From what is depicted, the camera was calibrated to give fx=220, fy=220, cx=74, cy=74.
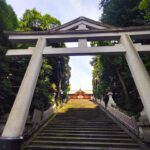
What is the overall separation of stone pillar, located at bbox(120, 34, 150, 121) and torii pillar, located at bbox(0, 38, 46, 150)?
282 centimetres

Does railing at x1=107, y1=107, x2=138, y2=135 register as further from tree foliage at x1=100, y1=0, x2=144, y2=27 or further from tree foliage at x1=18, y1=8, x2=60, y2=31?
tree foliage at x1=18, y1=8, x2=60, y2=31

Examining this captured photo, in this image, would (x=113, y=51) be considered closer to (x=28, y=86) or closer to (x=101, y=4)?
(x=28, y=86)

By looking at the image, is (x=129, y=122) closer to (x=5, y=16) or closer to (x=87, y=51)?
(x=87, y=51)

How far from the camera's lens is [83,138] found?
9.22 metres

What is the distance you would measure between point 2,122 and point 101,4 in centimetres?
1285

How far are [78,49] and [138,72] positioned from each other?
2202 millimetres

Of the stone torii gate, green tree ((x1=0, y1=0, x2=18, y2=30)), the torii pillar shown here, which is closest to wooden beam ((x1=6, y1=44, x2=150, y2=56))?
the stone torii gate

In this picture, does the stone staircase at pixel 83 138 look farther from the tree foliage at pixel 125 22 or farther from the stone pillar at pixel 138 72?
the tree foliage at pixel 125 22

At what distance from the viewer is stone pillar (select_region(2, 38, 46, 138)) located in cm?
509

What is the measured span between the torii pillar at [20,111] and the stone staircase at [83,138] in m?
2.97

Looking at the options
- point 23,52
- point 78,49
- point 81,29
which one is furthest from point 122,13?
point 23,52

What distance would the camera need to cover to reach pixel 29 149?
311 inches

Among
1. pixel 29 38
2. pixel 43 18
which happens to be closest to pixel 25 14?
pixel 43 18

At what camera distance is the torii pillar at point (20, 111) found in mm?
4941
